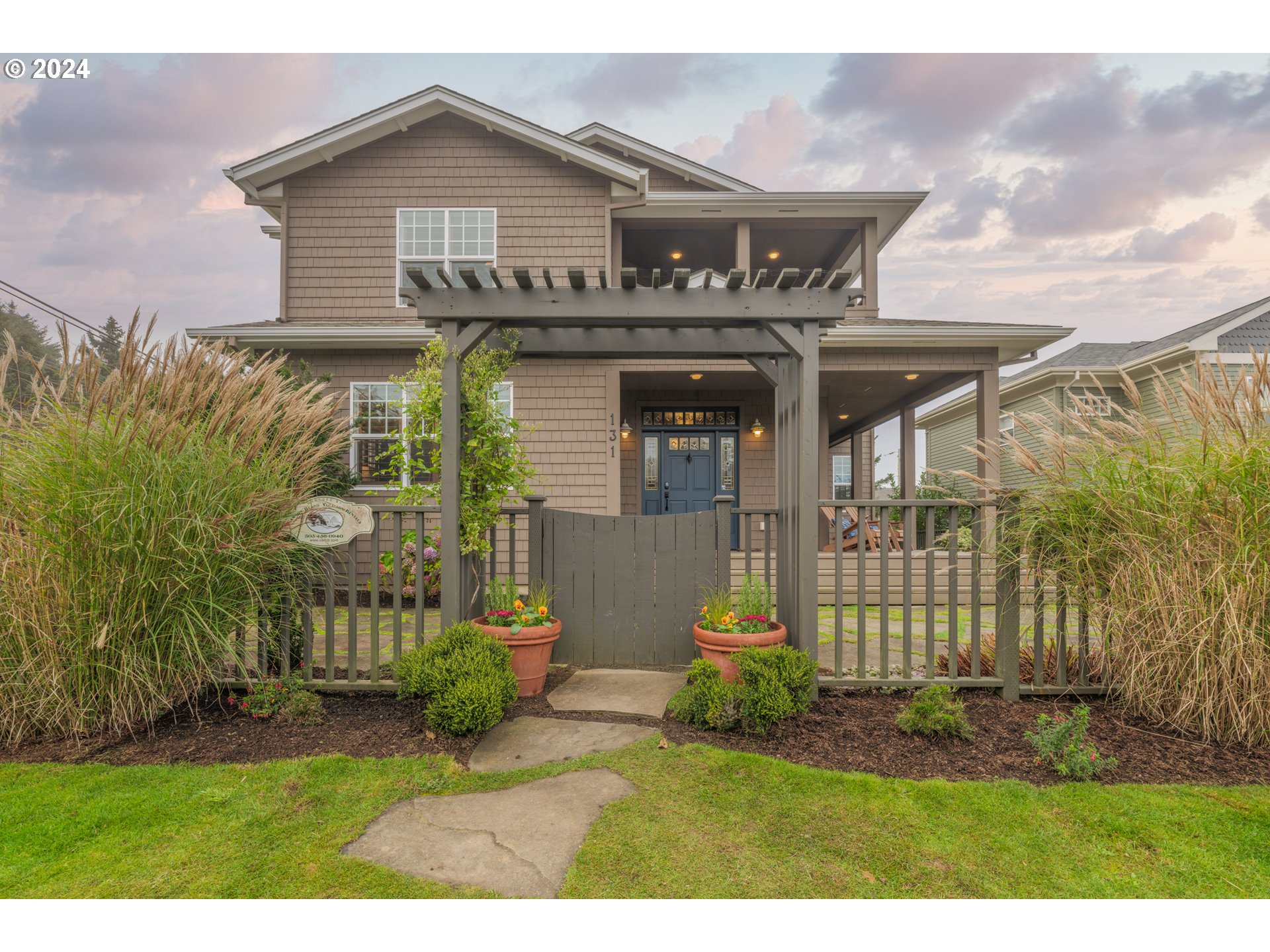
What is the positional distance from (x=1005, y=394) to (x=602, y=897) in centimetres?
1669

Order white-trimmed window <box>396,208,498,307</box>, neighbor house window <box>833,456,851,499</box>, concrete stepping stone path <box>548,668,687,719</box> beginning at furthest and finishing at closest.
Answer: neighbor house window <box>833,456,851,499</box>
white-trimmed window <box>396,208,498,307</box>
concrete stepping stone path <box>548,668,687,719</box>

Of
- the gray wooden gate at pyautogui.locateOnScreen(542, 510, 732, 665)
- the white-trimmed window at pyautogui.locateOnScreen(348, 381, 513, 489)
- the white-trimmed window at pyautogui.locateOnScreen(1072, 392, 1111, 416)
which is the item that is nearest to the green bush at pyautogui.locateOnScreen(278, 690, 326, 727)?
the gray wooden gate at pyautogui.locateOnScreen(542, 510, 732, 665)

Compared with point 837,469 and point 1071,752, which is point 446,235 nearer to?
point 1071,752

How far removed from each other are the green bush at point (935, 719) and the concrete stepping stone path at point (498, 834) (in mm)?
1459

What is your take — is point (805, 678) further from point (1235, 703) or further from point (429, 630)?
point (429, 630)

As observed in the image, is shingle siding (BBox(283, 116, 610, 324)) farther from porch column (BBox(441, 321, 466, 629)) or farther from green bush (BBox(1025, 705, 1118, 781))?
green bush (BBox(1025, 705, 1118, 781))

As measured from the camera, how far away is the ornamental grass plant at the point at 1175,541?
8.91ft

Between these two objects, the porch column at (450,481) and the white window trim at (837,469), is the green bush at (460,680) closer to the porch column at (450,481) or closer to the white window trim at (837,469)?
the porch column at (450,481)

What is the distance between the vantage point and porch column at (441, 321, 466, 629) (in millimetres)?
3592

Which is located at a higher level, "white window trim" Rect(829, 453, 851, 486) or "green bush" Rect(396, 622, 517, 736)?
"white window trim" Rect(829, 453, 851, 486)

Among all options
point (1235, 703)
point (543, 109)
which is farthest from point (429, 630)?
point (543, 109)

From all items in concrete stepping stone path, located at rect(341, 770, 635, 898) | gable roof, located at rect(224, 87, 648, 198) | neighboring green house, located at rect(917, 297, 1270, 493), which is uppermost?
gable roof, located at rect(224, 87, 648, 198)

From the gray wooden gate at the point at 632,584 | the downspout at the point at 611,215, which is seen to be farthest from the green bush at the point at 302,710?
the downspout at the point at 611,215

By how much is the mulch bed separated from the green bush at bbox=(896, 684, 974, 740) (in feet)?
0.15
